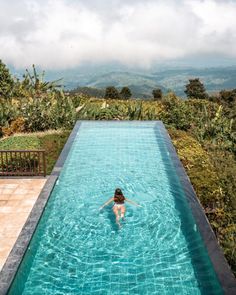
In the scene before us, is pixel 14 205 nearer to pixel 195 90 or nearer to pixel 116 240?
pixel 116 240

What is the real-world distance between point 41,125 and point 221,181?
406 inches

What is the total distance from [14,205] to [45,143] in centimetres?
767

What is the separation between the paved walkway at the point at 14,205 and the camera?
25.8 feet

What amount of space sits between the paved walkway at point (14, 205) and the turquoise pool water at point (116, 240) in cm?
46

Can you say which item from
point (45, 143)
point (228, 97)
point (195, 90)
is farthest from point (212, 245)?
point (195, 90)

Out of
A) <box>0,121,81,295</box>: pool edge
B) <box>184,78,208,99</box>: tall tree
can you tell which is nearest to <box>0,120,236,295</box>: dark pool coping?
<box>0,121,81,295</box>: pool edge

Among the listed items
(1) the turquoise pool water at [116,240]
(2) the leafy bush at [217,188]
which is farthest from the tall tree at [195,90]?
(1) the turquoise pool water at [116,240]

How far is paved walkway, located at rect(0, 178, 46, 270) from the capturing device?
7.88 m

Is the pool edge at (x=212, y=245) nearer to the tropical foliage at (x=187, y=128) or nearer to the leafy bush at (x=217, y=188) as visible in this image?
the leafy bush at (x=217, y=188)

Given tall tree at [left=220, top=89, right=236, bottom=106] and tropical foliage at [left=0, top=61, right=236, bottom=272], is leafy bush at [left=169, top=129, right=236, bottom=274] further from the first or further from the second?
tall tree at [left=220, top=89, right=236, bottom=106]

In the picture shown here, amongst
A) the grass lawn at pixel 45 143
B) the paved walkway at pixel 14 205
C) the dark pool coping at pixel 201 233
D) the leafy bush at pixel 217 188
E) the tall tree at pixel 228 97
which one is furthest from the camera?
the tall tree at pixel 228 97

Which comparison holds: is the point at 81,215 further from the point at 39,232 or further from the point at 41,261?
the point at 41,261

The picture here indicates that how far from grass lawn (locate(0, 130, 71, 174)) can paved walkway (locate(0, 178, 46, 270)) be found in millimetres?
2232

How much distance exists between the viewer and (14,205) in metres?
9.63
